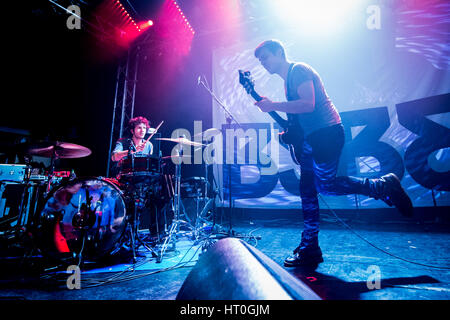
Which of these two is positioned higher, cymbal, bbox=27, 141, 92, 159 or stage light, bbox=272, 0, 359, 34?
stage light, bbox=272, 0, 359, 34

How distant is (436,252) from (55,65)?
28.1ft

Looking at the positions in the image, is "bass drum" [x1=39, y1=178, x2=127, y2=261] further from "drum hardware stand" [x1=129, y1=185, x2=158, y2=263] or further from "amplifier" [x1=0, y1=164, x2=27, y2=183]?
"amplifier" [x1=0, y1=164, x2=27, y2=183]

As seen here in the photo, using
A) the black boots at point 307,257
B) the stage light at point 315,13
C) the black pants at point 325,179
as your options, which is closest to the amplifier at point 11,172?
the black boots at point 307,257

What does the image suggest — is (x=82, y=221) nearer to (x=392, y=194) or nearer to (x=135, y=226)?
(x=135, y=226)

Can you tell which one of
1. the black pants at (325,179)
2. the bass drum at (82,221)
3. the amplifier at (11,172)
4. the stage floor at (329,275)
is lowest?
the stage floor at (329,275)

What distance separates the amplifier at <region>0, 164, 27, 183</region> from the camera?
4574mm

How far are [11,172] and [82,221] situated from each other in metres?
4.13

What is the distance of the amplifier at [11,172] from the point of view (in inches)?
180

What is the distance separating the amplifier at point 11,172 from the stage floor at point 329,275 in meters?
3.29

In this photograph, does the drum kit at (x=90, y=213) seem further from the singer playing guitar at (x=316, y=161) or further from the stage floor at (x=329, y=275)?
the singer playing guitar at (x=316, y=161)

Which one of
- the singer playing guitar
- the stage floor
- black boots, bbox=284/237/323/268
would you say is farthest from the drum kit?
the singer playing guitar

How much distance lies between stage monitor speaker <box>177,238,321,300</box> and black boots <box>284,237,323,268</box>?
1.32m

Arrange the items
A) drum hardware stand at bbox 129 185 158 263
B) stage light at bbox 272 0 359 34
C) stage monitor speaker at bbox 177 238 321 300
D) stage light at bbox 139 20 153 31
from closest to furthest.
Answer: stage monitor speaker at bbox 177 238 321 300 → drum hardware stand at bbox 129 185 158 263 → stage light at bbox 272 0 359 34 → stage light at bbox 139 20 153 31

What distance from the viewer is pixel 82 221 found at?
7.27 ft
